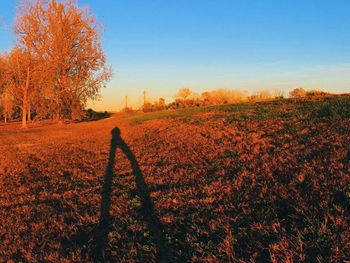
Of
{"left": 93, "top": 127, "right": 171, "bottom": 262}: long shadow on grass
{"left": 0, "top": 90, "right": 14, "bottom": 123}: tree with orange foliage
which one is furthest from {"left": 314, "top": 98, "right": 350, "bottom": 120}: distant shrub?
{"left": 0, "top": 90, "right": 14, "bottom": 123}: tree with orange foliage

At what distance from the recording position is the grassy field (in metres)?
4.55

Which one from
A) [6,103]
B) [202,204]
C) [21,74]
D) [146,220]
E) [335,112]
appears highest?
[21,74]

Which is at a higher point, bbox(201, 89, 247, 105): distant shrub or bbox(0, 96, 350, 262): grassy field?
bbox(201, 89, 247, 105): distant shrub

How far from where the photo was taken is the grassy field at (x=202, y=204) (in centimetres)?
455

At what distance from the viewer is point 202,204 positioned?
6449 millimetres

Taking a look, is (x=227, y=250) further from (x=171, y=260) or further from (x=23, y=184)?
(x=23, y=184)

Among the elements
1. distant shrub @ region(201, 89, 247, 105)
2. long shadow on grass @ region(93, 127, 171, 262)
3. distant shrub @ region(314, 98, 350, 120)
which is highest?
distant shrub @ region(201, 89, 247, 105)

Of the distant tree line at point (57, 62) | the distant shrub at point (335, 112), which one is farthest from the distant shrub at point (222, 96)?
the distant shrub at point (335, 112)

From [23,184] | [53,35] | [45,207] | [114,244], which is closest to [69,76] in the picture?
[53,35]

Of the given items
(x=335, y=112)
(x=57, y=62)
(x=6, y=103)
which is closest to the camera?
(x=335, y=112)

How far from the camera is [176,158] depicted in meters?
11.9

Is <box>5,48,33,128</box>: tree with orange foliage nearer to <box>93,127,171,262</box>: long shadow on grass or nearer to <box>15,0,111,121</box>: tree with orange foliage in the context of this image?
<box>15,0,111,121</box>: tree with orange foliage

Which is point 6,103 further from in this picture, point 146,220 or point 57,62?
point 146,220

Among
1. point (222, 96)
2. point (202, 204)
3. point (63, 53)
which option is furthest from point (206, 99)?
point (202, 204)
